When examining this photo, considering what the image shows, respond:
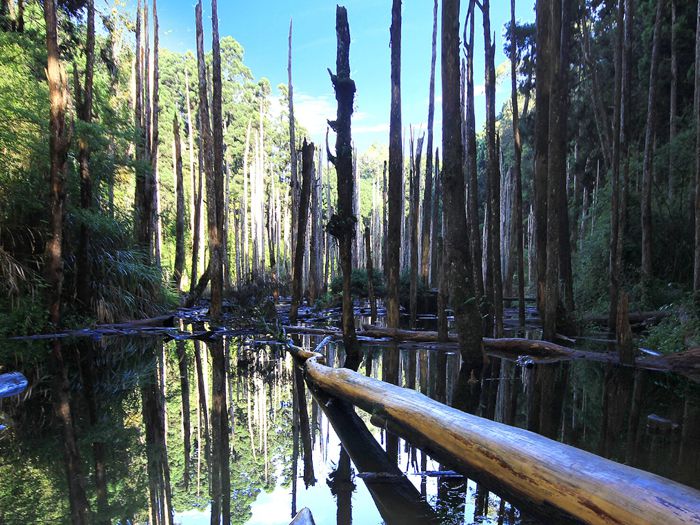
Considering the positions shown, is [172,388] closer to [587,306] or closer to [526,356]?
[526,356]

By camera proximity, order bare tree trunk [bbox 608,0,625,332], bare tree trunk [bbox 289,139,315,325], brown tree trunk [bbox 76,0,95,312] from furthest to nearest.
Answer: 1. bare tree trunk [bbox 289,139,315,325]
2. brown tree trunk [bbox 76,0,95,312]
3. bare tree trunk [bbox 608,0,625,332]

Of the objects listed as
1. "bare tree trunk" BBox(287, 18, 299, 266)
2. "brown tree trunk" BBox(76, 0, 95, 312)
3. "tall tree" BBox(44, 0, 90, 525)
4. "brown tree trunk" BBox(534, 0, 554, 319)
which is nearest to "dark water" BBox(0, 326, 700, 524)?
"tall tree" BBox(44, 0, 90, 525)

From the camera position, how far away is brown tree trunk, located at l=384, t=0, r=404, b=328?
1033cm

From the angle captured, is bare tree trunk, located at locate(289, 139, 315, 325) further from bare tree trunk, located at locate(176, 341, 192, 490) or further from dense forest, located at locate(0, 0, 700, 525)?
bare tree trunk, located at locate(176, 341, 192, 490)

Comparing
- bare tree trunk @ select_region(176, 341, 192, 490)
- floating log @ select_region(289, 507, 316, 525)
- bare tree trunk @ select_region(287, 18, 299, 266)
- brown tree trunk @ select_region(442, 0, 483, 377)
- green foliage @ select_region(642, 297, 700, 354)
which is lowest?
bare tree trunk @ select_region(176, 341, 192, 490)

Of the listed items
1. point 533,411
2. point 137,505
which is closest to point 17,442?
point 137,505

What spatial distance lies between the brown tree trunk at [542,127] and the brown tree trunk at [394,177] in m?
2.94

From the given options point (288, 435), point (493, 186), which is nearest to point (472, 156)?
point (493, 186)

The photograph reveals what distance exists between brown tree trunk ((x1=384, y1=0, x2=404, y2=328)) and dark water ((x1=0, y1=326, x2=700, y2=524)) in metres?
2.53

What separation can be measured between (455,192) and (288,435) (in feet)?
14.6

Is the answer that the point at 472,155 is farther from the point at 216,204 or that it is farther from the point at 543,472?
the point at 543,472

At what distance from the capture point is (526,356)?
27.8 feet

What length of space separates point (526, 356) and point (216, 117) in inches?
381

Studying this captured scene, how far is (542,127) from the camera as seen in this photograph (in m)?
10.1
